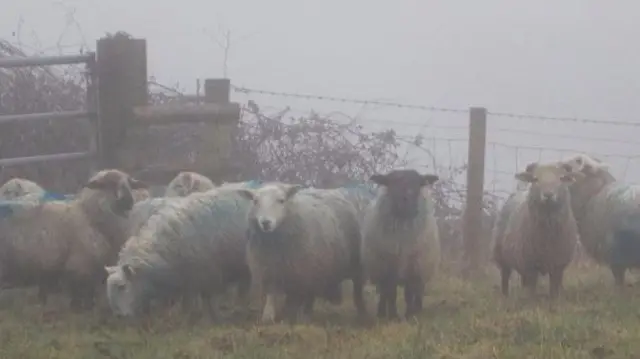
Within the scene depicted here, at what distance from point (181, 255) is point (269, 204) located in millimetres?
759

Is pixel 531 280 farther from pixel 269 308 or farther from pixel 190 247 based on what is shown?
pixel 190 247

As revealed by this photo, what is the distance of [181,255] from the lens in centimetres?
876

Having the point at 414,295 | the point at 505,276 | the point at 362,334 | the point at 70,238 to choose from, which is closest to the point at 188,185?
the point at 70,238

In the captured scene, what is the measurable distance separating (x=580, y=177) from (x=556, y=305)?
89.7 inches

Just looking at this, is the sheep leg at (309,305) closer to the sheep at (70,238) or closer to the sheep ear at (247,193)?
the sheep ear at (247,193)

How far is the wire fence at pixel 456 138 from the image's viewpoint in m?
12.9

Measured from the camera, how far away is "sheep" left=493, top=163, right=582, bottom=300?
365 inches

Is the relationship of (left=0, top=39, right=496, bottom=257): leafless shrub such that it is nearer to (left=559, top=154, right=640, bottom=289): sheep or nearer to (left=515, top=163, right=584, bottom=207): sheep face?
(left=559, top=154, right=640, bottom=289): sheep

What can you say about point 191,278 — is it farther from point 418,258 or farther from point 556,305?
point 556,305

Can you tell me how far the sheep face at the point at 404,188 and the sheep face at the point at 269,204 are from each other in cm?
67

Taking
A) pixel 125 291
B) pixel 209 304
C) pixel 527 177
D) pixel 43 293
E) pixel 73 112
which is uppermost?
pixel 73 112

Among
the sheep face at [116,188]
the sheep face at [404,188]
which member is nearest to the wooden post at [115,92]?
the sheep face at [116,188]

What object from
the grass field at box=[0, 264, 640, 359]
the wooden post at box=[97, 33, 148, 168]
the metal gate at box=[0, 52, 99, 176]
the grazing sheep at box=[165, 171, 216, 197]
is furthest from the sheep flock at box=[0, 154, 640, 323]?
the wooden post at box=[97, 33, 148, 168]

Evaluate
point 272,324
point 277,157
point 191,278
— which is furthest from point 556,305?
point 277,157
